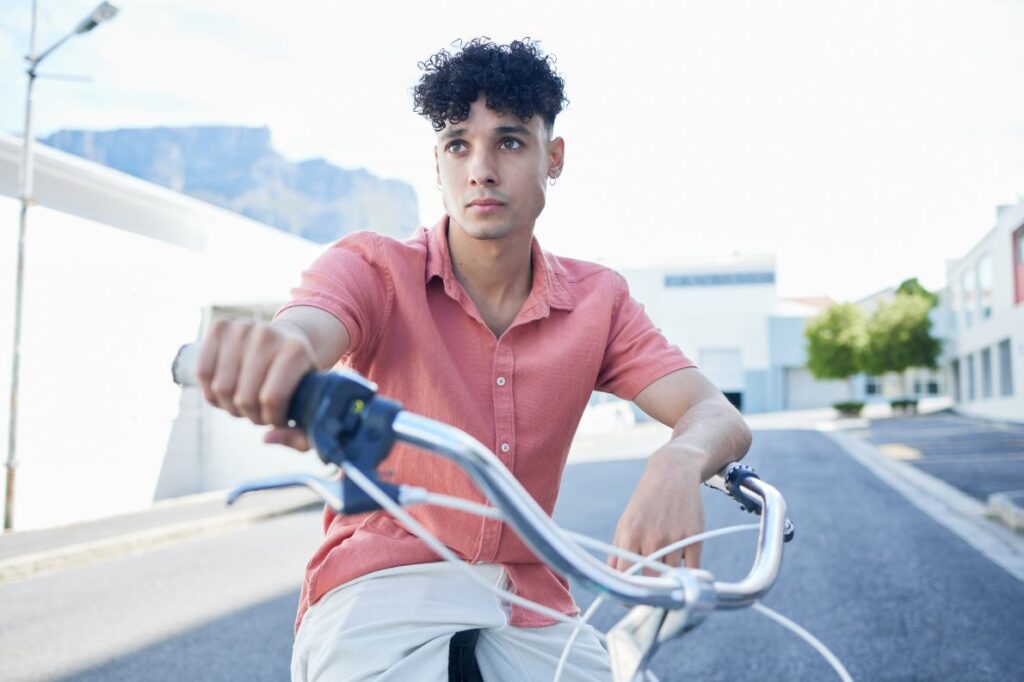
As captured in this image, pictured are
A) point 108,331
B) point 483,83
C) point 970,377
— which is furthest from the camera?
point 970,377

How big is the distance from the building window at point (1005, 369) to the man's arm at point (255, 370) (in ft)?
144

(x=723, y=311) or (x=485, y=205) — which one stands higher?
(x=723, y=311)

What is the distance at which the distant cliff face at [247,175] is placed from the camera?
399ft

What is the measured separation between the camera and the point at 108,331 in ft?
45.5

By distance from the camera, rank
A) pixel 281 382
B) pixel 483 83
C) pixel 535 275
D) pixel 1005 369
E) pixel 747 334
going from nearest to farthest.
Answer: pixel 281 382
pixel 483 83
pixel 535 275
pixel 1005 369
pixel 747 334

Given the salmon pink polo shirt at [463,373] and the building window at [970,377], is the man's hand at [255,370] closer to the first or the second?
the salmon pink polo shirt at [463,373]

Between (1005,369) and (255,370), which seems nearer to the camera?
(255,370)

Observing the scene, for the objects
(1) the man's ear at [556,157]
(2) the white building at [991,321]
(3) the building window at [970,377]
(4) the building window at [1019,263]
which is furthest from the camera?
(3) the building window at [970,377]

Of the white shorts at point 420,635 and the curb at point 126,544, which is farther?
the curb at point 126,544

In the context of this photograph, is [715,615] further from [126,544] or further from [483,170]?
[126,544]

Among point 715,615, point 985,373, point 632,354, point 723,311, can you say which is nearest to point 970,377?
point 985,373

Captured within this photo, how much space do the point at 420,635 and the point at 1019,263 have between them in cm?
3830

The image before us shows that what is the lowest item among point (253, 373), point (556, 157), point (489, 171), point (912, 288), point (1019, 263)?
point (253, 373)

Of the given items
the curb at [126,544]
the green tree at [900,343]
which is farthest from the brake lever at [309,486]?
the green tree at [900,343]
